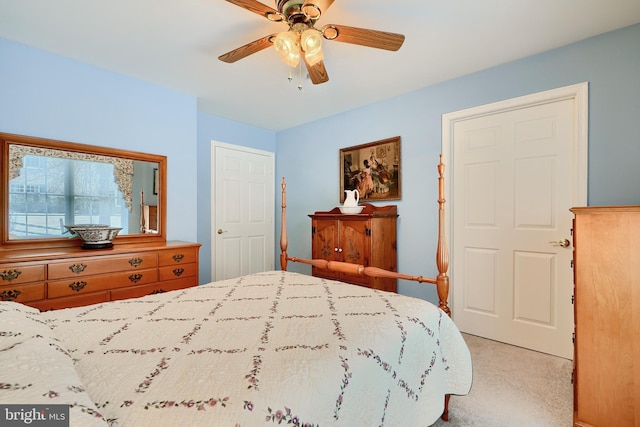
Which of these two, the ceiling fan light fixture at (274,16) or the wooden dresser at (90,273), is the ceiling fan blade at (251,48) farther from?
the wooden dresser at (90,273)

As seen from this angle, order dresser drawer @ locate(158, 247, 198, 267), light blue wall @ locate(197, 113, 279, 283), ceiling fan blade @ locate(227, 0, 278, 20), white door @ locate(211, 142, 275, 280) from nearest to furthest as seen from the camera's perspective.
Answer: ceiling fan blade @ locate(227, 0, 278, 20) → dresser drawer @ locate(158, 247, 198, 267) → light blue wall @ locate(197, 113, 279, 283) → white door @ locate(211, 142, 275, 280)

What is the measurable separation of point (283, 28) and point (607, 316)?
255cm

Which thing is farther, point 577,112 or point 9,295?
point 577,112

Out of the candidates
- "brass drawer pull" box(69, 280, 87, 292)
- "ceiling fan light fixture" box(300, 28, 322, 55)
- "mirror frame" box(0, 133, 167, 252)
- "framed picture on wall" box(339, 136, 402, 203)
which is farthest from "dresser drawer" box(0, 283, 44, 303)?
"framed picture on wall" box(339, 136, 402, 203)

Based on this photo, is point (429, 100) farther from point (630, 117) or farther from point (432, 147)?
point (630, 117)

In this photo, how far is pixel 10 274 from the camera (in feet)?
6.22

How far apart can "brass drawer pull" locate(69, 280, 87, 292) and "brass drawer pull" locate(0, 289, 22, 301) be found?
0.89 feet

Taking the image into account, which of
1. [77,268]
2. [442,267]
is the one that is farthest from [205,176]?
[442,267]

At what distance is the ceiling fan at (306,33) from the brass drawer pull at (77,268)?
6.41ft

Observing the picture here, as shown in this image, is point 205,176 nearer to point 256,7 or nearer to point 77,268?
point 77,268

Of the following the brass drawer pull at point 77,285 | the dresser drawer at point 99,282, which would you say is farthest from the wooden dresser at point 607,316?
the brass drawer pull at point 77,285

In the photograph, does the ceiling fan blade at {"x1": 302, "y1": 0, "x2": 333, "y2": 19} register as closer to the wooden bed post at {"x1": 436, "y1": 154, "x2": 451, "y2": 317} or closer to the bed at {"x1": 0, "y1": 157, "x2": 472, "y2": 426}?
the wooden bed post at {"x1": 436, "y1": 154, "x2": 451, "y2": 317}

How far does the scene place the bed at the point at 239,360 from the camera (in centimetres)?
69

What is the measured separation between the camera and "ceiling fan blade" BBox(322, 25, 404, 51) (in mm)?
1675
